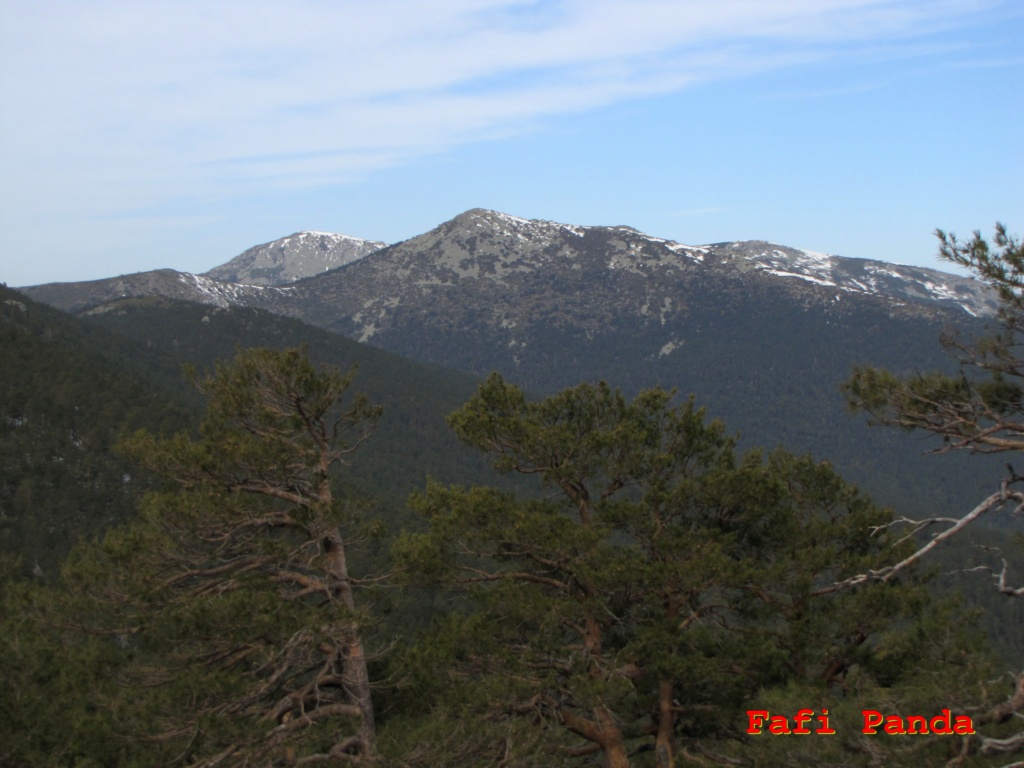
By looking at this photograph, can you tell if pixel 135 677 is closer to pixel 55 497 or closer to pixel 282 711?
pixel 282 711

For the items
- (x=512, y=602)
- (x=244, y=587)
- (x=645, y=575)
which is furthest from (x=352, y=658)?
(x=645, y=575)

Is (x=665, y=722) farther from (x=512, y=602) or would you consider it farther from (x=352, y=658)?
(x=352, y=658)

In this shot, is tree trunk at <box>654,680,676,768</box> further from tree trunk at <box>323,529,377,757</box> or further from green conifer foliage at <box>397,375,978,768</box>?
tree trunk at <box>323,529,377,757</box>

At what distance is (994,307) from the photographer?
11.0 metres

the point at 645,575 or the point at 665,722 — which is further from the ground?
the point at 645,575

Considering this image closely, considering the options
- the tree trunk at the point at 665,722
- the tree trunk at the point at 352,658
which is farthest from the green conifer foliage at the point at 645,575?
the tree trunk at the point at 352,658

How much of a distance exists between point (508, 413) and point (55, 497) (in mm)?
53124

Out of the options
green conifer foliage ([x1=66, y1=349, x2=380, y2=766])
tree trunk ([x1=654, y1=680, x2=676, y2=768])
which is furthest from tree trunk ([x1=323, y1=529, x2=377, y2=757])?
tree trunk ([x1=654, y1=680, x2=676, y2=768])

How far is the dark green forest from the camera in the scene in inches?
454

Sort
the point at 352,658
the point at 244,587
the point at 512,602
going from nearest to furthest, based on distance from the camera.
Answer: the point at 352,658, the point at 244,587, the point at 512,602

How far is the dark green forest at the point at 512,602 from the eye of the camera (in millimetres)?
11531

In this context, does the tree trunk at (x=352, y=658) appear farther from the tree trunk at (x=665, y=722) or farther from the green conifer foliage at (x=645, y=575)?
the tree trunk at (x=665, y=722)

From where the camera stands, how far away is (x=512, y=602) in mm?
14602

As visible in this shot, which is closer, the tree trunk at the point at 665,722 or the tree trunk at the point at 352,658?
the tree trunk at the point at 352,658
